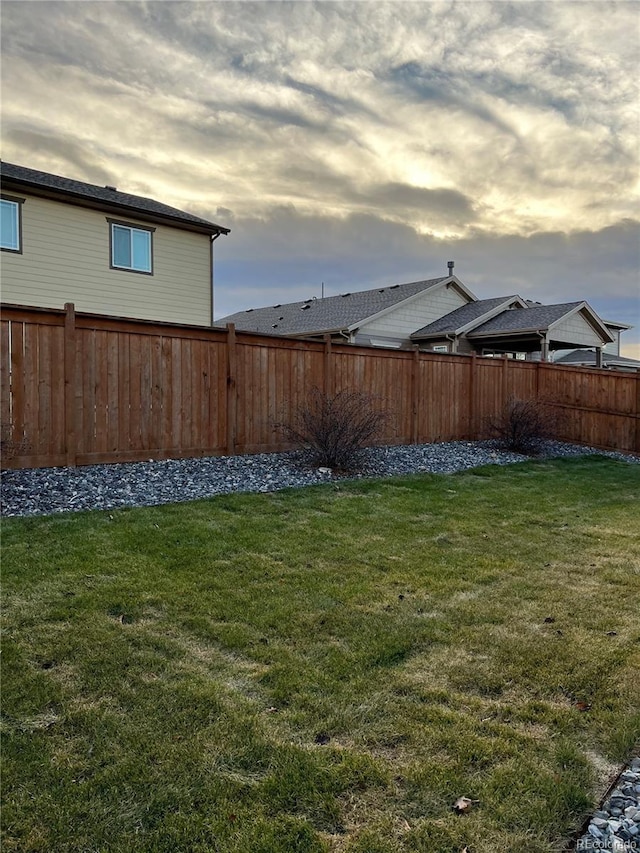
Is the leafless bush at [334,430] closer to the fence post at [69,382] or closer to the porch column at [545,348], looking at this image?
the fence post at [69,382]

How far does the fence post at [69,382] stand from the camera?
6207 mm

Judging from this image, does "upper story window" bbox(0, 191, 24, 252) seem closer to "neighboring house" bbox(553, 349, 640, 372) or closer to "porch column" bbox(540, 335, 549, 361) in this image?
"porch column" bbox(540, 335, 549, 361)

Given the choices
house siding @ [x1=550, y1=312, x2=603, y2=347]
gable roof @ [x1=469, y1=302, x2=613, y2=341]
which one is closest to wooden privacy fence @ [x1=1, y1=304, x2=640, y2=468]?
gable roof @ [x1=469, y1=302, x2=613, y2=341]

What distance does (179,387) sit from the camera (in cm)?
713

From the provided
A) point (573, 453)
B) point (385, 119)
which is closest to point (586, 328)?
point (573, 453)

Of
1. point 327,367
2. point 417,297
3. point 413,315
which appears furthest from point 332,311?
point 327,367

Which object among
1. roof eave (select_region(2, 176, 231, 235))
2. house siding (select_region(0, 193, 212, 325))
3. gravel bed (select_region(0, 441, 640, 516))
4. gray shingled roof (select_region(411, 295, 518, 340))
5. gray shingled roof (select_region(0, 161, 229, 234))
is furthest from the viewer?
gray shingled roof (select_region(411, 295, 518, 340))

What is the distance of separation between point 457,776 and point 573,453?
10.2 metres

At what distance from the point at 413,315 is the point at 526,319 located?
11.9 feet

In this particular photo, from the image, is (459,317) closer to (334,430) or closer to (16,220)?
(334,430)

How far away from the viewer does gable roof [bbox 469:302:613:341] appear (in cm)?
1670

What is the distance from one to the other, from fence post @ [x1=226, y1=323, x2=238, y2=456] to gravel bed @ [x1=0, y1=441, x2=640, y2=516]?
24 cm

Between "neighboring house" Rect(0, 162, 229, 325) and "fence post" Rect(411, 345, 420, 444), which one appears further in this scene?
"neighboring house" Rect(0, 162, 229, 325)

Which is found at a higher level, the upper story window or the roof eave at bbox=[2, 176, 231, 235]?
the roof eave at bbox=[2, 176, 231, 235]
